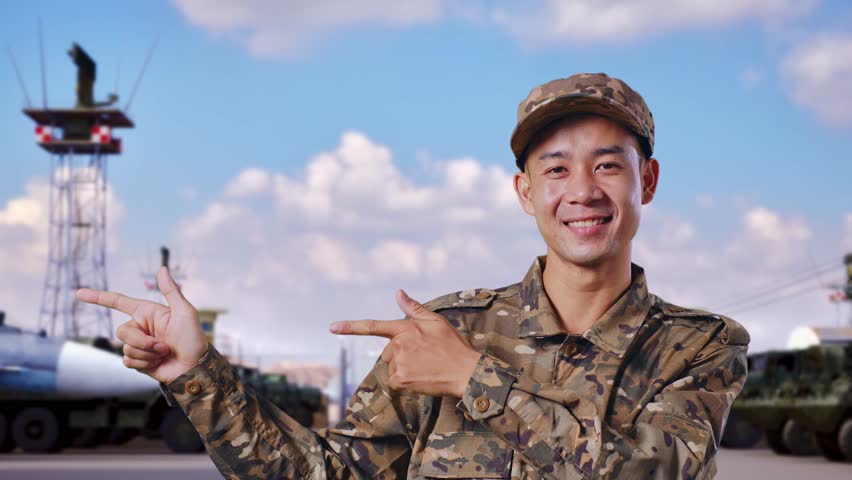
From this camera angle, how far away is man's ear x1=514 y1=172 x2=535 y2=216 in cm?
262

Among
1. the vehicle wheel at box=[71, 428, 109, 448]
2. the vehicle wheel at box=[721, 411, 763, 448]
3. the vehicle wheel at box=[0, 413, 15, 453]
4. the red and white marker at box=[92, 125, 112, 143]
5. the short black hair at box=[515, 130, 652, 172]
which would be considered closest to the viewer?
the short black hair at box=[515, 130, 652, 172]

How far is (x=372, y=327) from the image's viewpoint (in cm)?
226

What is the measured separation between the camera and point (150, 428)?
18469 mm

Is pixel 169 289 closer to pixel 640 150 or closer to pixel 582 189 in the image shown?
pixel 582 189

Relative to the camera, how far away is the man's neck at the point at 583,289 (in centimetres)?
253

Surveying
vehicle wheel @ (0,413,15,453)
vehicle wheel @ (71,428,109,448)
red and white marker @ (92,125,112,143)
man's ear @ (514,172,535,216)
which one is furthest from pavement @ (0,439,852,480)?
red and white marker @ (92,125,112,143)

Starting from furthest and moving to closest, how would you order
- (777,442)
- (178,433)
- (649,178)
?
(777,442) → (178,433) → (649,178)

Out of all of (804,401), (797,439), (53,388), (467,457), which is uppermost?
(467,457)

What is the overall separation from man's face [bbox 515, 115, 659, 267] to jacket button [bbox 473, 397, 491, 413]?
1.67ft

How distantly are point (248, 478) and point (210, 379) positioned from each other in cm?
25

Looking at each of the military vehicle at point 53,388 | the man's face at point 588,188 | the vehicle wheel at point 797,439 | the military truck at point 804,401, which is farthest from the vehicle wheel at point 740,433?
the man's face at point 588,188

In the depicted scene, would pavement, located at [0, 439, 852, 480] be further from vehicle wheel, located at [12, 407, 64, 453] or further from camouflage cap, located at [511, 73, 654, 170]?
camouflage cap, located at [511, 73, 654, 170]

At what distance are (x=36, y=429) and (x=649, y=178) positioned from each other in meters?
17.1

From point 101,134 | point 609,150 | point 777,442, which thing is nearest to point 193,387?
point 609,150
